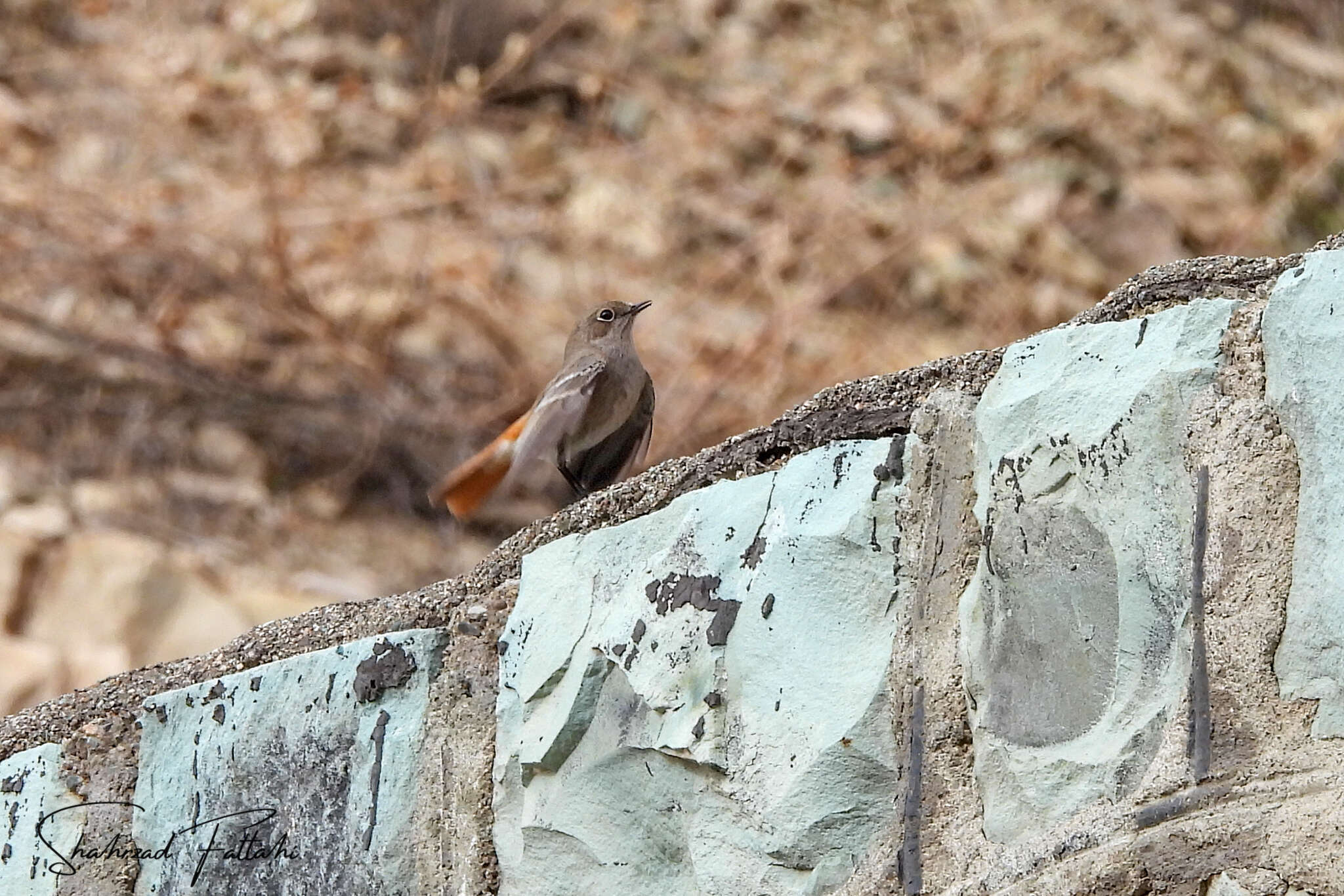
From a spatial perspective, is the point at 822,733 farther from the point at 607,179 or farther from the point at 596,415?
the point at 607,179

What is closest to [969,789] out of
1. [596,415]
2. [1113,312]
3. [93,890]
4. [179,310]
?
[1113,312]

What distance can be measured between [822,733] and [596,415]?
1.20 meters

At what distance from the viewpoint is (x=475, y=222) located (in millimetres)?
5773

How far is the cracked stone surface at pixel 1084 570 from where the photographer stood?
1.34 meters

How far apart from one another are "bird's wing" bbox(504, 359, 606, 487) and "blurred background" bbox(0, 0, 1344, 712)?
2.18 metres

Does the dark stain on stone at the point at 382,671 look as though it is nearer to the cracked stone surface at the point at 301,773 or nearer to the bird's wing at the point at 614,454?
the cracked stone surface at the point at 301,773

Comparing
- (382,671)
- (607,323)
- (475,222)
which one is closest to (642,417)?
(607,323)

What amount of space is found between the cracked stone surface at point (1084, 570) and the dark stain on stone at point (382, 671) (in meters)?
0.61

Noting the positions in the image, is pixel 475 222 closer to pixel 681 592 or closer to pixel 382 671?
A: pixel 382 671

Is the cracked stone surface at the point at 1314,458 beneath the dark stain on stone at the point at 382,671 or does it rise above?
beneath

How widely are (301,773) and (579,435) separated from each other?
3.03 feet

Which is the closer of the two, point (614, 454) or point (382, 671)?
point (382, 671)
